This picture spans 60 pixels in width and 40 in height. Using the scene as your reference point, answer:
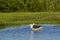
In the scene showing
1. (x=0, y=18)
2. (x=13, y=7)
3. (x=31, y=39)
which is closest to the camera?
(x=31, y=39)

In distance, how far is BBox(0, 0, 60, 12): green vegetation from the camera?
3438cm

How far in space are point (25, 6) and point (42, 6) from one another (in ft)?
7.11

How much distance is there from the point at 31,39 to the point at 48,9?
795 inches

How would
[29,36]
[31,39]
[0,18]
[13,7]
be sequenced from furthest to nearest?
[13,7]
[0,18]
[29,36]
[31,39]

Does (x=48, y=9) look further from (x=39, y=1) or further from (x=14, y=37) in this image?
(x=14, y=37)

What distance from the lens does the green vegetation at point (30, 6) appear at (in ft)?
113

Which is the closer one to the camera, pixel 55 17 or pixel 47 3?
pixel 55 17

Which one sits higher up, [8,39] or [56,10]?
[8,39]

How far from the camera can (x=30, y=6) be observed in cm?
3506

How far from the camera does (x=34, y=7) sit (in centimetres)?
3481

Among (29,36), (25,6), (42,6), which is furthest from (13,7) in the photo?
(29,36)

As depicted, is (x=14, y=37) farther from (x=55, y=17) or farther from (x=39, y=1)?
(x=39, y=1)

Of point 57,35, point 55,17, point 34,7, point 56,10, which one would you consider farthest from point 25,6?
point 57,35

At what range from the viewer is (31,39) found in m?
14.7
